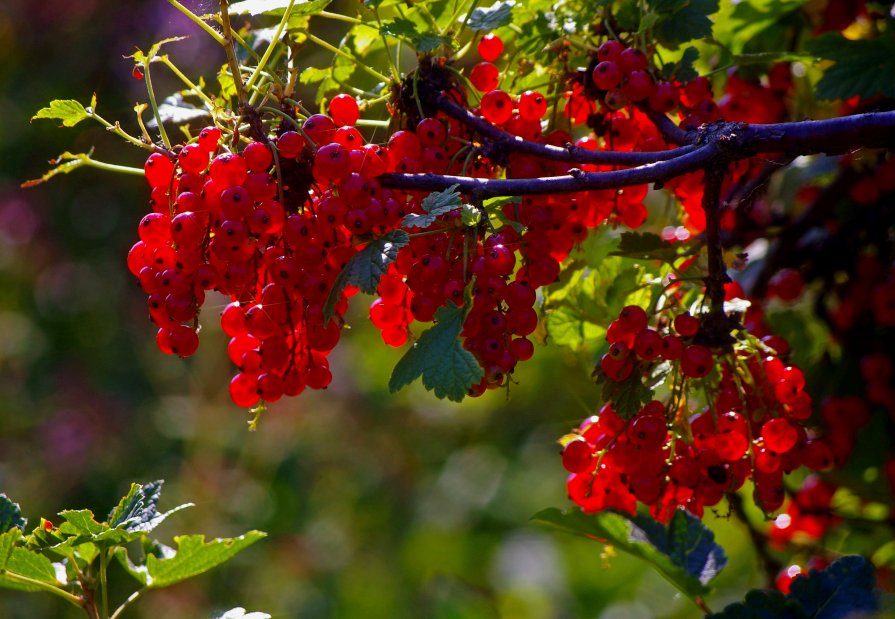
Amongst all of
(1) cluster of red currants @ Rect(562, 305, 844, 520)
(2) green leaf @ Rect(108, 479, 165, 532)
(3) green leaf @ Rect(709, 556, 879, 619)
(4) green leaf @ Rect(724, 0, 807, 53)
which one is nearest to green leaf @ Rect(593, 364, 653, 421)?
(1) cluster of red currants @ Rect(562, 305, 844, 520)

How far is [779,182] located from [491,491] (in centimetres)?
210

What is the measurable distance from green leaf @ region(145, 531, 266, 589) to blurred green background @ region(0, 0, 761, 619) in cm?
197

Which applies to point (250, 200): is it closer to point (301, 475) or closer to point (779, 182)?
point (779, 182)

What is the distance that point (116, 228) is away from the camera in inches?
173

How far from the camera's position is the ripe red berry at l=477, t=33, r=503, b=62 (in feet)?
4.69

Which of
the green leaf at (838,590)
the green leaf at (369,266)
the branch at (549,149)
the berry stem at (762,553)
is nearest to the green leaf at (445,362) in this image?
the green leaf at (369,266)

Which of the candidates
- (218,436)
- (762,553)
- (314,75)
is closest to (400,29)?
(314,75)

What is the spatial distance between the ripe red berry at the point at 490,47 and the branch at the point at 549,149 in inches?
7.1

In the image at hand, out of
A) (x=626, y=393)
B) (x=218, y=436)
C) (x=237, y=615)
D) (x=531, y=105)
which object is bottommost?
(x=218, y=436)

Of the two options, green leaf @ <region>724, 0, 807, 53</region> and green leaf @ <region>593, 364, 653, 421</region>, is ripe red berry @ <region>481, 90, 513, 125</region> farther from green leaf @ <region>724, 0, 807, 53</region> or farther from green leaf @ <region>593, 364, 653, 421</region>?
green leaf @ <region>724, 0, 807, 53</region>

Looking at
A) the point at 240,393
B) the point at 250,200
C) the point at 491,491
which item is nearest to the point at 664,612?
the point at 491,491

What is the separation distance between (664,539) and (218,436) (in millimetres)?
2717

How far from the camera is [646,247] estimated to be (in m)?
1.36

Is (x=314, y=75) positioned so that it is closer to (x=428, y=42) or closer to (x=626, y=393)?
(x=428, y=42)
